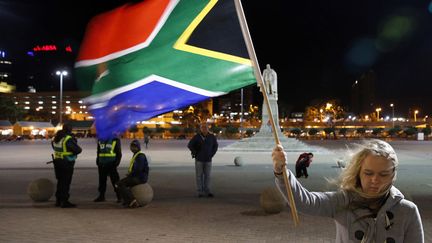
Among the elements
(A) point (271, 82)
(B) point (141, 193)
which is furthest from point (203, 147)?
(A) point (271, 82)

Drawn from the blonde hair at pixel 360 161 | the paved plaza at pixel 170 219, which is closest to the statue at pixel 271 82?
the paved plaza at pixel 170 219

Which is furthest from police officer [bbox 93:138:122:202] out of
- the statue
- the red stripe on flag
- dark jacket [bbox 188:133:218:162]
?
the statue

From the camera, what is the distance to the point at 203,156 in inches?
442

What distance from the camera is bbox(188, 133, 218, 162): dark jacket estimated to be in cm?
1124

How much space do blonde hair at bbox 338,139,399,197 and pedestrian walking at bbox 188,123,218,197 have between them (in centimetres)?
873

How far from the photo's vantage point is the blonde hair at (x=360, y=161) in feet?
8.01

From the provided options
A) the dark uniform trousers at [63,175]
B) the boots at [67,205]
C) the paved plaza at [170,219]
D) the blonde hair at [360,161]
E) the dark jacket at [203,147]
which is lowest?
the paved plaza at [170,219]

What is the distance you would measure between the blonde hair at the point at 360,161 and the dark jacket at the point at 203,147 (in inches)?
343

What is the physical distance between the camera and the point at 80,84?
5.44 metres

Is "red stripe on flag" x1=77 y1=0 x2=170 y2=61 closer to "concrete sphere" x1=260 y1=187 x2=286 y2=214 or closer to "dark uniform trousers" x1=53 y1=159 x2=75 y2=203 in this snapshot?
"concrete sphere" x1=260 y1=187 x2=286 y2=214

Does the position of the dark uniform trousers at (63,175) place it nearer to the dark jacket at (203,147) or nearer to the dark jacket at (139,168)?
the dark jacket at (139,168)

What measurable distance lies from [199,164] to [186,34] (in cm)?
625

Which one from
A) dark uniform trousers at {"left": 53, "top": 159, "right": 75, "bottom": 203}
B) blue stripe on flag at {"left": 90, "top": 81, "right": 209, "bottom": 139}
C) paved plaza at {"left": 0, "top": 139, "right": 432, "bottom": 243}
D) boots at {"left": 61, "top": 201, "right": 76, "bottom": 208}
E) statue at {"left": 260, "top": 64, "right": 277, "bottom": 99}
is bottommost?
paved plaza at {"left": 0, "top": 139, "right": 432, "bottom": 243}

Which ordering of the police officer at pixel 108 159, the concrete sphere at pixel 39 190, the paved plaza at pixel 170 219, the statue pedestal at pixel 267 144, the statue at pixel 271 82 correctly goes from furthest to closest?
the statue at pixel 271 82 → the statue pedestal at pixel 267 144 → the concrete sphere at pixel 39 190 → the police officer at pixel 108 159 → the paved plaza at pixel 170 219
